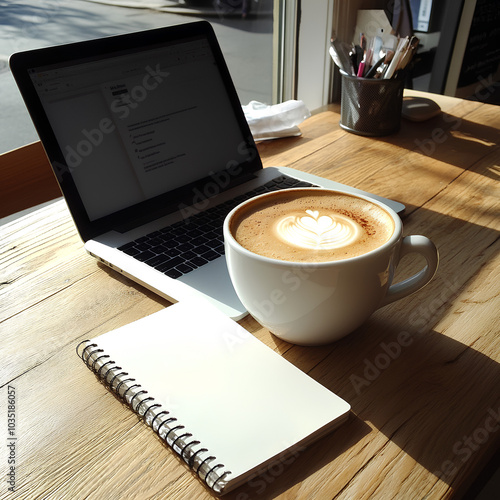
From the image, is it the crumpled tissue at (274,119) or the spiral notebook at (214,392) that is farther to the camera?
the crumpled tissue at (274,119)

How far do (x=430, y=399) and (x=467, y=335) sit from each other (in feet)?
0.34

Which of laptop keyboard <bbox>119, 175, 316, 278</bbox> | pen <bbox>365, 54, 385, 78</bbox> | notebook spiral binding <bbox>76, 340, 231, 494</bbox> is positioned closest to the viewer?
notebook spiral binding <bbox>76, 340, 231, 494</bbox>

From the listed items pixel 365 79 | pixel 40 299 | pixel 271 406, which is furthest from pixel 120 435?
pixel 365 79

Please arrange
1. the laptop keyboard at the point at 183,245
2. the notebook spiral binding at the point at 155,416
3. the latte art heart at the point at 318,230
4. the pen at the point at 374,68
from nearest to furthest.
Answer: the notebook spiral binding at the point at 155,416 < the latte art heart at the point at 318,230 < the laptop keyboard at the point at 183,245 < the pen at the point at 374,68

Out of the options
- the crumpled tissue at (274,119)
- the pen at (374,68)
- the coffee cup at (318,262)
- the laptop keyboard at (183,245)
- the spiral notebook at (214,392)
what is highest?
the coffee cup at (318,262)

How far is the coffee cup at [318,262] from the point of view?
1.39 ft

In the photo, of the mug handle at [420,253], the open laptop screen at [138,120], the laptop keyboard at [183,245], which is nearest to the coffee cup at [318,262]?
the mug handle at [420,253]

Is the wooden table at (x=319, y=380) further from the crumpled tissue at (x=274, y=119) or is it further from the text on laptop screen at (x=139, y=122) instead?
the crumpled tissue at (x=274, y=119)

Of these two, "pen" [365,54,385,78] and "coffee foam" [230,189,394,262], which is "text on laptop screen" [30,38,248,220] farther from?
"pen" [365,54,385,78]

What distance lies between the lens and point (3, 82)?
1.25 meters

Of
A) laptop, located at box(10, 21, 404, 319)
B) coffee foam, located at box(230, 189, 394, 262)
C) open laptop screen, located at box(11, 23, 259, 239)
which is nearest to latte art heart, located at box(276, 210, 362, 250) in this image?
coffee foam, located at box(230, 189, 394, 262)

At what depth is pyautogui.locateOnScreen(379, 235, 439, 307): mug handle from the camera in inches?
18.3

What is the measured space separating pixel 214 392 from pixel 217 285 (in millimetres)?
159

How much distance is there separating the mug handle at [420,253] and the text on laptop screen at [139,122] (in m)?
0.37
